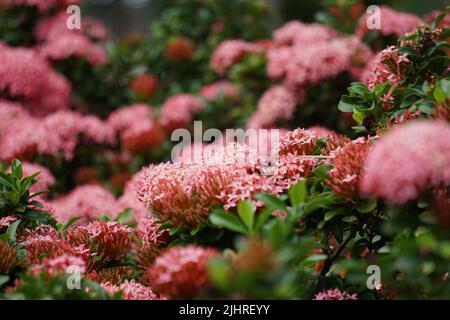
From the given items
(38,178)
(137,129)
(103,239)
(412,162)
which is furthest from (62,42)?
(412,162)

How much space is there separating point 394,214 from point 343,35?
2035 mm

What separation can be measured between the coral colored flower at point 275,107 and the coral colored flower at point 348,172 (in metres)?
1.51

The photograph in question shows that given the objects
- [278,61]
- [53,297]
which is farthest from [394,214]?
[278,61]

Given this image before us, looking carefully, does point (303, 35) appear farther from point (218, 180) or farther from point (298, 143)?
point (218, 180)

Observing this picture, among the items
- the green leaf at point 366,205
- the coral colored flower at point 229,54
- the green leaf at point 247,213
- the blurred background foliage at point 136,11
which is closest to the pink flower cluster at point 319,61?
the coral colored flower at point 229,54

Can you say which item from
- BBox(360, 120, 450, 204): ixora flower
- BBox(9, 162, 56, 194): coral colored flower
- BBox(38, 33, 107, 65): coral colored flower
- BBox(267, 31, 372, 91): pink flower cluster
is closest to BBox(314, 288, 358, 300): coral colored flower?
BBox(360, 120, 450, 204): ixora flower

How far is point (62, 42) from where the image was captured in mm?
3111

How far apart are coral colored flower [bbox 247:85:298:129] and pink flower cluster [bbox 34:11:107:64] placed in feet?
3.68

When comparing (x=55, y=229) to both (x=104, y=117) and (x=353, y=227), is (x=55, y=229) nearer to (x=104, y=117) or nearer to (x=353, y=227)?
(x=353, y=227)

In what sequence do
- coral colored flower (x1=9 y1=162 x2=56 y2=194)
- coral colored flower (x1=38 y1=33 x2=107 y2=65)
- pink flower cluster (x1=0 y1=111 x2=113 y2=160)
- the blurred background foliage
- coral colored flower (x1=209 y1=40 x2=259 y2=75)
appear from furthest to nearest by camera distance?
the blurred background foliage < coral colored flower (x1=209 y1=40 x2=259 y2=75) < coral colored flower (x1=38 y1=33 x2=107 y2=65) < pink flower cluster (x1=0 y1=111 x2=113 y2=160) < coral colored flower (x1=9 y1=162 x2=56 y2=194)

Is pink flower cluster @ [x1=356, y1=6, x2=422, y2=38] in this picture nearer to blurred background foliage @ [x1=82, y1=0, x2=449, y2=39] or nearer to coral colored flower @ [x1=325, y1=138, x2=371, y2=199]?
coral colored flower @ [x1=325, y1=138, x2=371, y2=199]

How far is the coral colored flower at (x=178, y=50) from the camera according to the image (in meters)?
3.54

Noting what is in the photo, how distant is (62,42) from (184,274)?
7.83ft

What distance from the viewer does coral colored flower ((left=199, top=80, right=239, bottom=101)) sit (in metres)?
3.36
